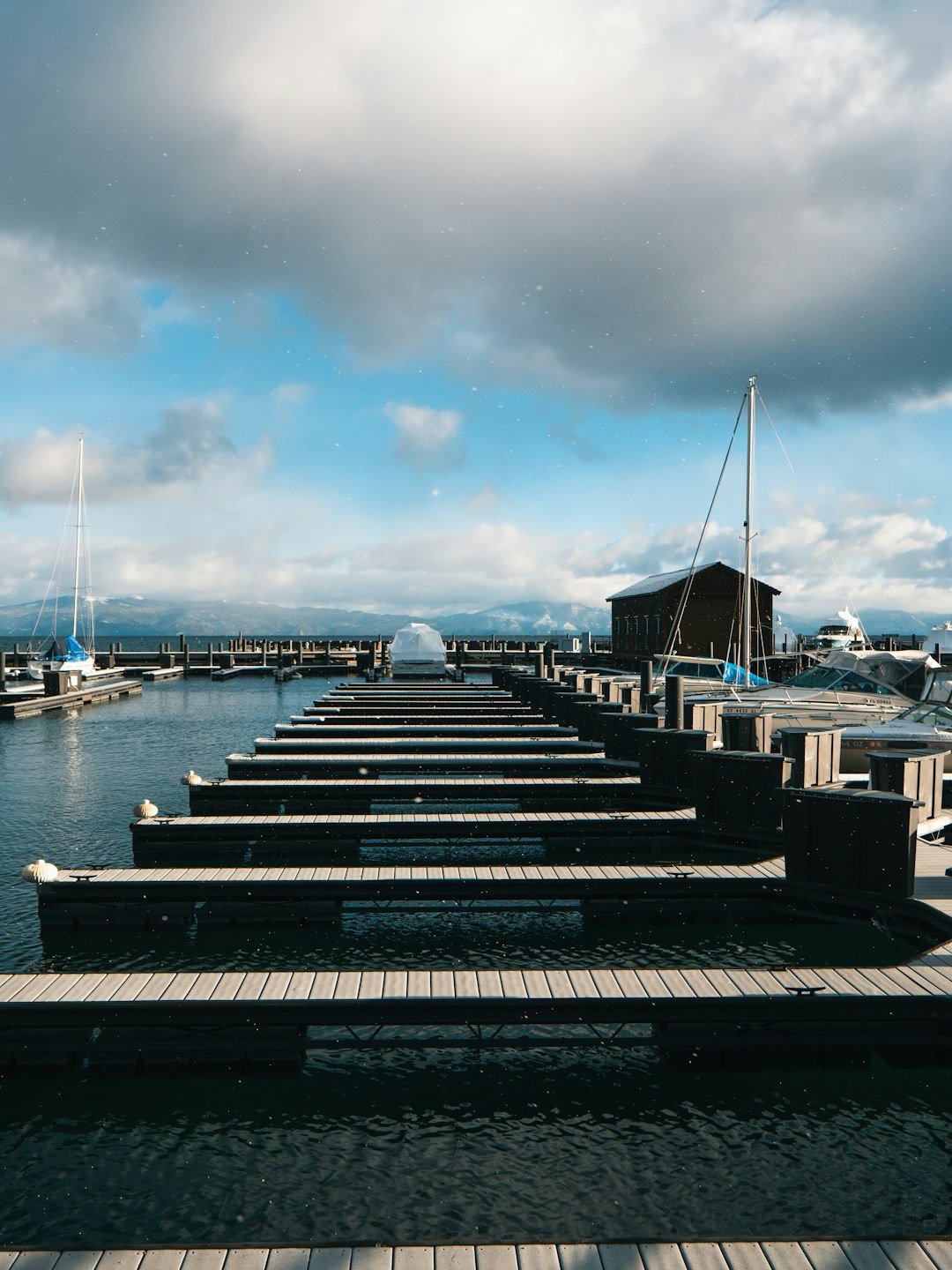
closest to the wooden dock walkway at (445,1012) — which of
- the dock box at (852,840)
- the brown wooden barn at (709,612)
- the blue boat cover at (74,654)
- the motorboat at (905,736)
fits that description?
the dock box at (852,840)

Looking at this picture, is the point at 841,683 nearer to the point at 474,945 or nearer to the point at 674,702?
the point at 674,702

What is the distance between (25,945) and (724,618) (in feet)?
156

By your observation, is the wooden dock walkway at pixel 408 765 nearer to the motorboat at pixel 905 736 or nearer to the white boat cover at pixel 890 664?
the motorboat at pixel 905 736

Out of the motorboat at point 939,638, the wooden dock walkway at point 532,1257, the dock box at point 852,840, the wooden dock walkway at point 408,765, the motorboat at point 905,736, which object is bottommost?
the wooden dock walkway at point 532,1257

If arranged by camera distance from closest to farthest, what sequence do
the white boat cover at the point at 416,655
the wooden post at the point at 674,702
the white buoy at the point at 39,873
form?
the white buoy at the point at 39,873, the wooden post at the point at 674,702, the white boat cover at the point at 416,655

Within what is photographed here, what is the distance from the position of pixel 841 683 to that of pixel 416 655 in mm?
35549

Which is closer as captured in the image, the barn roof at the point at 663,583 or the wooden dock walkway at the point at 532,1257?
the wooden dock walkway at the point at 532,1257

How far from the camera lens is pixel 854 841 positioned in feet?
38.4

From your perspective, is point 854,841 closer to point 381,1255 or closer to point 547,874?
point 547,874

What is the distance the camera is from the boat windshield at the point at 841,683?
23.2 metres

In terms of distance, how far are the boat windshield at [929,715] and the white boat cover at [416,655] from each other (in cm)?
3894

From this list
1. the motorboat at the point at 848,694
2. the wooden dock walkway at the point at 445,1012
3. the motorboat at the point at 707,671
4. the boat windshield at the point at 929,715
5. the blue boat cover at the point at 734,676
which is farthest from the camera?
the motorboat at the point at 707,671

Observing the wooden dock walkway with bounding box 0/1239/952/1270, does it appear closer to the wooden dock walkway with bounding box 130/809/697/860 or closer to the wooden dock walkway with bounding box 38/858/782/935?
the wooden dock walkway with bounding box 38/858/782/935

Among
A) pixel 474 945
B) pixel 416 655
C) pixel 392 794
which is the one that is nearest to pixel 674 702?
pixel 392 794
